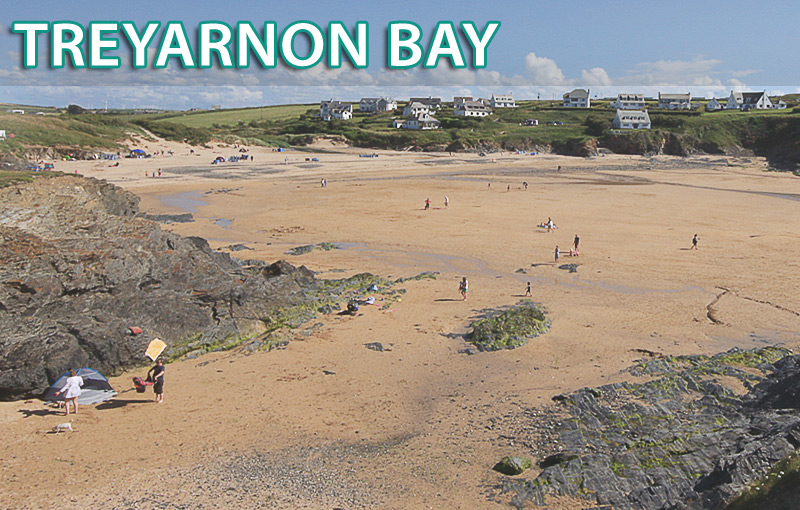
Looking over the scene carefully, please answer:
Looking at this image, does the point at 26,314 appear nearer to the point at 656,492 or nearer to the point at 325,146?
the point at 656,492

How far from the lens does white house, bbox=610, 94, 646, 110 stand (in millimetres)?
136375

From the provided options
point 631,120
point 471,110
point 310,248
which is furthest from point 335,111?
point 310,248

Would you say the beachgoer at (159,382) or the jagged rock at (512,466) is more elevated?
the beachgoer at (159,382)

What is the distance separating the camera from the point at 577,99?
15025 centimetres

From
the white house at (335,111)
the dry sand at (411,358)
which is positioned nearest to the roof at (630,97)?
the white house at (335,111)

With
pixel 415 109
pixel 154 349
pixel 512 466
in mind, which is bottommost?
pixel 512 466

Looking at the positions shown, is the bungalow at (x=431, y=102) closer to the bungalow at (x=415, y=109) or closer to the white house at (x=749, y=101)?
the bungalow at (x=415, y=109)

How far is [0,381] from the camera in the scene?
1389 cm

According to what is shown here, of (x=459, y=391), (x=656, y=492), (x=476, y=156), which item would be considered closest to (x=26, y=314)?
(x=459, y=391)

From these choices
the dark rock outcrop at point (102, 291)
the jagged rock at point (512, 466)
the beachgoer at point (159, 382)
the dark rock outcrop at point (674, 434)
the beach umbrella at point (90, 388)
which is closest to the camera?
the dark rock outcrop at point (674, 434)

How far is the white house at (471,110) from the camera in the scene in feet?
448

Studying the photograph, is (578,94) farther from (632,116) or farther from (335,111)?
(335,111)

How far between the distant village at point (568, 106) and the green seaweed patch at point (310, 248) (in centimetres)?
9151

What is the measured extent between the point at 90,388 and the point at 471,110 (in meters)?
131
